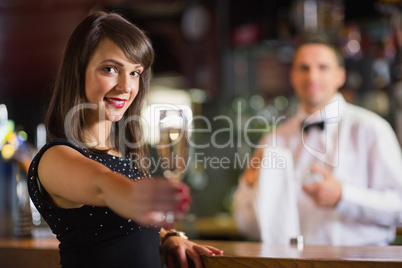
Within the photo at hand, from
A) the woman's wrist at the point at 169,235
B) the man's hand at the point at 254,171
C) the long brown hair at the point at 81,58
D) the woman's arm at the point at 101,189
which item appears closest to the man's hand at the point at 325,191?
the man's hand at the point at 254,171

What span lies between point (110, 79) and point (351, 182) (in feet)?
6.20

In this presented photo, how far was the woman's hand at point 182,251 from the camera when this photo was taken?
4.47 feet

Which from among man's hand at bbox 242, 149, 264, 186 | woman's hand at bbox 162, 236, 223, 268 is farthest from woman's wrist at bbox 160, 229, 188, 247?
man's hand at bbox 242, 149, 264, 186

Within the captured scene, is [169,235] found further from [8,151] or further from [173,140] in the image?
[8,151]

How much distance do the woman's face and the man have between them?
1440 mm

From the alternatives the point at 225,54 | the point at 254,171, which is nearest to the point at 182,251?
the point at 254,171

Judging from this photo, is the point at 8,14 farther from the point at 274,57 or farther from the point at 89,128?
the point at 89,128

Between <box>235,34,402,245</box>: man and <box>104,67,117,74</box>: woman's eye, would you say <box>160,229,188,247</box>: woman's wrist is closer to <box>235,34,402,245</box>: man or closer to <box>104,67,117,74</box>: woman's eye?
<box>104,67,117,74</box>: woman's eye

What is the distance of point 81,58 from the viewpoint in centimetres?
133

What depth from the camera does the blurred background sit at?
4348mm

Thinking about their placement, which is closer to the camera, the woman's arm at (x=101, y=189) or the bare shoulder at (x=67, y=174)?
the woman's arm at (x=101, y=189)

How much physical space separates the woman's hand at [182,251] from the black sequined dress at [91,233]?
87mm

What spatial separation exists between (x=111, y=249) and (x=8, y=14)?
12.4 feet

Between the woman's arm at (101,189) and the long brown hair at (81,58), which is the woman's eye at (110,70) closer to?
the long brown hair at (81,58)
